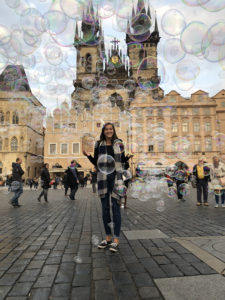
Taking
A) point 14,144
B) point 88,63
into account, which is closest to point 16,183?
point 14,144

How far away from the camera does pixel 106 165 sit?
10.9 ft

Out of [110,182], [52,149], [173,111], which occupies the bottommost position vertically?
[110,182]

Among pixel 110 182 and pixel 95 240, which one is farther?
pixel 95 240

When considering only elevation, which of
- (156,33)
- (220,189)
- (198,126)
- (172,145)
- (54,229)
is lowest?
(54,229)

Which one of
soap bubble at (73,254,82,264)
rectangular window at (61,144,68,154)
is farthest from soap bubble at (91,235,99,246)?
rectangular window at (61,144,68,154)

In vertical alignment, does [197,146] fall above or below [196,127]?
below

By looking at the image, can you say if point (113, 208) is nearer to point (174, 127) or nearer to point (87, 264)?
point (87, 264)

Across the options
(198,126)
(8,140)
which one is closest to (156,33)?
(198,126)

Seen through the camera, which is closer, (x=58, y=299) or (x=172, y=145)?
(x=58, y=299)

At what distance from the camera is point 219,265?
250 cm

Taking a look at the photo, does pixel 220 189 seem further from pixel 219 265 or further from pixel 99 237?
pixel 219 265

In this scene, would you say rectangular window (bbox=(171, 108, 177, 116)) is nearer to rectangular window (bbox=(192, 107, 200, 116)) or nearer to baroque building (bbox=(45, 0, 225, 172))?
A: baroque building (bbox=(45, 0, 225, 172))

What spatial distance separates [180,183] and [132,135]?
27.8 meters

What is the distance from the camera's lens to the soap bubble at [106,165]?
10.9ft
